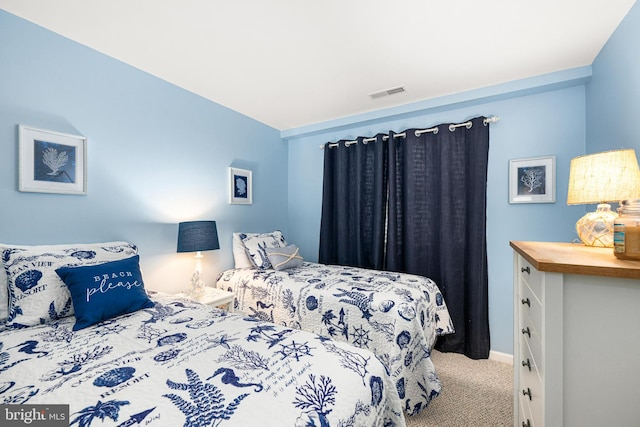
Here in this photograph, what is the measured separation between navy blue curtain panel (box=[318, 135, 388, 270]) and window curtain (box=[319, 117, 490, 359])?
0.01m

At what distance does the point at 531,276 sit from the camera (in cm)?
113

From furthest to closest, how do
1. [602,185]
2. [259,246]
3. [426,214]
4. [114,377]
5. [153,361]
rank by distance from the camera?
[259,246], [426,214], [602,185], [153,361], [114,377]

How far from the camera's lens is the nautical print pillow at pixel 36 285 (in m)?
1.41

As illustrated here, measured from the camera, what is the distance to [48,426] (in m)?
0.75

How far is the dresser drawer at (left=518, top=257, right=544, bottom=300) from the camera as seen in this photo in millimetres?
992

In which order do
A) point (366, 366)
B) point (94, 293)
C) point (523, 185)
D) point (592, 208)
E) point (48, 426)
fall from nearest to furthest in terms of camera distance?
point (48, 426) < point (366, 366) < point (94, 293) < point (592, 208) < point (523, 185)

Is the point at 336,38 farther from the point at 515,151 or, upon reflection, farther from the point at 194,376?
the point at 194,376

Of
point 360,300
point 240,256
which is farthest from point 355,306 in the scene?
point 240,256

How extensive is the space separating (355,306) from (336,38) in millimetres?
1836

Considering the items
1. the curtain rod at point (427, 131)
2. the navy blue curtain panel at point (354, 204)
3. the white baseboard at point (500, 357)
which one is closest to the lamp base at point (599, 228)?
the curtain rod at point (427, 131)

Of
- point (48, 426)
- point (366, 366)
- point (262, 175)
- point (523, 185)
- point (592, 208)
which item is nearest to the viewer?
point (48, 426)

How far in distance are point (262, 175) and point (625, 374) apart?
129 inches

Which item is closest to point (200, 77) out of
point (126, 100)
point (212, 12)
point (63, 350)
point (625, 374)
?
point (126, 100)

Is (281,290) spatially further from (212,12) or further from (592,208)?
(592,208)
